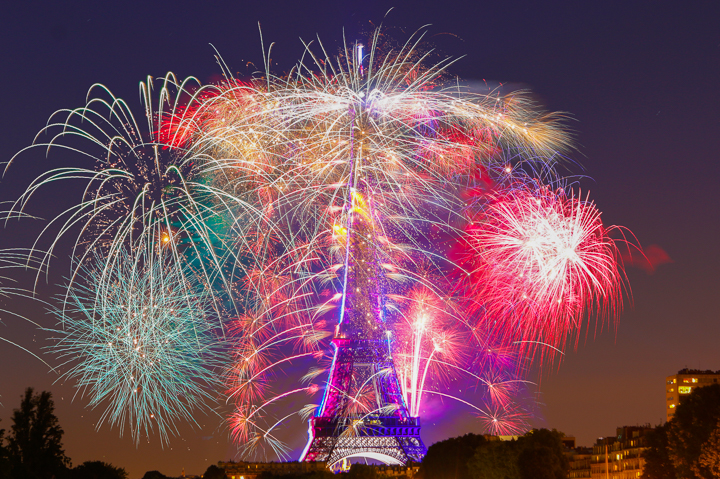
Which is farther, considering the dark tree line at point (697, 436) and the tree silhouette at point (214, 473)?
the tree silhouette at point (214, 473)

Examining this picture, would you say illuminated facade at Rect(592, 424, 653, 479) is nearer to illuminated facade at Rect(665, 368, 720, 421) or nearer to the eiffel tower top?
illuminated facade at Rect(665, 368, 720, 421)

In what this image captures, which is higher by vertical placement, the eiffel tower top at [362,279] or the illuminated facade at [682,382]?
the illuminated facade at [682,382]

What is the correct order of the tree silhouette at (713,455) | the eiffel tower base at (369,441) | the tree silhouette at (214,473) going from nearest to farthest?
the tree silhouette at (713,455) → the eiffel tower base at (369,441) → the tree silhouette at (214,473)

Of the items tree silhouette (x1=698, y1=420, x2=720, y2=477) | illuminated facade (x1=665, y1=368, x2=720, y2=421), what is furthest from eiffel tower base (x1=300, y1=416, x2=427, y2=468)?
illuminated facade (x1=665, y1=368, x2=720, y2=421)

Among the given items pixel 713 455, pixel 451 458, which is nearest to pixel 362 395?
pixel 451 458

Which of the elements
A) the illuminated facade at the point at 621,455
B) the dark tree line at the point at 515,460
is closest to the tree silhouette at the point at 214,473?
the dark tree line at the point at 515,460

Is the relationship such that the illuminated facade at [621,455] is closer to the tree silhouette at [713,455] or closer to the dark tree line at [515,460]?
the dark tree line at [515,460]
